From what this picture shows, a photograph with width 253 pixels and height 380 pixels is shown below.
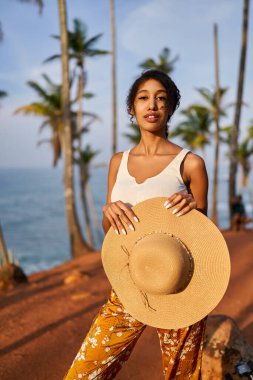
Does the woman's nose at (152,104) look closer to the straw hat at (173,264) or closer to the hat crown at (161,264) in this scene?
the straw hat at (173,264)

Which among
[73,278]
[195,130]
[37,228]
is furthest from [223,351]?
[37,228]

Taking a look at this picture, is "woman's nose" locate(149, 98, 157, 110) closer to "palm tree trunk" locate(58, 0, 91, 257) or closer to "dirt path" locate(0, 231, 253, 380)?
"dirt path" locate(0, 231, 253, 380)

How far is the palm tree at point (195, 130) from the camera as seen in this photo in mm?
28500

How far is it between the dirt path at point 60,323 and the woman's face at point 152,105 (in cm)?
294

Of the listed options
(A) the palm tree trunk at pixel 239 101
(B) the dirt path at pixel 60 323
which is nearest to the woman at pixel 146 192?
(B) the dirt path at pixel 60 323

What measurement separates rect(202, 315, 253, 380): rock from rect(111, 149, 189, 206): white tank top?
2265 millimetres

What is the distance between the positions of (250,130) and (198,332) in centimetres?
2978

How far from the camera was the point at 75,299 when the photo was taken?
6.60 meters

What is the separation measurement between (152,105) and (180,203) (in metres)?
0.62

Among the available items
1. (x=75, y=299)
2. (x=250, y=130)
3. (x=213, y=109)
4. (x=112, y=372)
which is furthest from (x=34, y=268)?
(x=112, y=372)

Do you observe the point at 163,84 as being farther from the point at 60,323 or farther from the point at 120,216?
the point at 60,323

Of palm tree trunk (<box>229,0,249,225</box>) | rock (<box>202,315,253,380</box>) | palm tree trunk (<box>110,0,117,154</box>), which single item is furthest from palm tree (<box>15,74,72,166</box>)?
rock (<box>202,315,253,380</box>)

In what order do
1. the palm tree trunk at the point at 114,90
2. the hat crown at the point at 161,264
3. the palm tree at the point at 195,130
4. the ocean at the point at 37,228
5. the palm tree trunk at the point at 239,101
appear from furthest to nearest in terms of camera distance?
the ocean at the point at 37,228, the palm tree at the point at 195,130, the palm tree trunk at the point at 114,90, the palm tree trunk at the point at 239,101, the hat crown at the point at 161,264

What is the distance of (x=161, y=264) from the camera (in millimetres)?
1841
